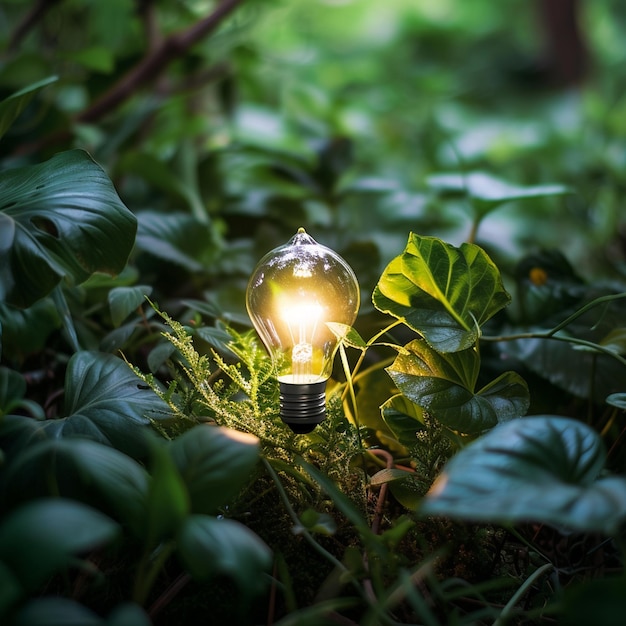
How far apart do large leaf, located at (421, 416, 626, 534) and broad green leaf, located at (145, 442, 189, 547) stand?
166mm

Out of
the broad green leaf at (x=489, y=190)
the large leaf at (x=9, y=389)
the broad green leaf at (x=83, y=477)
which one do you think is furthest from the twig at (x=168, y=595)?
the broad green leaf at (x=489, y=190)

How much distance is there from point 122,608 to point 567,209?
162 centimetres

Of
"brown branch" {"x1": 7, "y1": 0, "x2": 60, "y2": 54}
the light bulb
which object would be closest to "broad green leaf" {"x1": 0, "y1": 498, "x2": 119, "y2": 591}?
the light bulb

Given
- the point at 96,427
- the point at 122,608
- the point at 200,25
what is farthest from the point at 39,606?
the point at 200,25

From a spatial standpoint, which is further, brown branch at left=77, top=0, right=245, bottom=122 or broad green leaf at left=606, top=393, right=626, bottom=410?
brown branch at left=77, top=0, right=245, bottom=122

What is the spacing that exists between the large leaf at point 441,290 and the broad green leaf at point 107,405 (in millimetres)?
267

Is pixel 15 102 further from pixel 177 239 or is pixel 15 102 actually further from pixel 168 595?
pixel 168 595

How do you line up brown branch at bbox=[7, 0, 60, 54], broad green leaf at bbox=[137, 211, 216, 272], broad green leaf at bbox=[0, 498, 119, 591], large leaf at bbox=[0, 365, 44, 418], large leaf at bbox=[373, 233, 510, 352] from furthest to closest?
brown branch at bbox=[7, 0, 60, 54]
broad green leaf at bbox=[137, 211, 216, 272]
large leaf at bbox=[373, 233, 510, 352]
large leaf at bbox=[0, 365, 44, 418]
broad green leaf at bbox=[0, 498, 119, 591]

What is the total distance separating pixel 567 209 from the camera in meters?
1.71

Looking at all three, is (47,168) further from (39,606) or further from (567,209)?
(567,209)

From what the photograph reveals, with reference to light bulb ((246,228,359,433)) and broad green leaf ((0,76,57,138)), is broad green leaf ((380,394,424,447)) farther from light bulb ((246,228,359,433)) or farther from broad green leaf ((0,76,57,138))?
broad green leaf ((0,76,57,138))

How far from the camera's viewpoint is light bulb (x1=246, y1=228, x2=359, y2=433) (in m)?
0.66

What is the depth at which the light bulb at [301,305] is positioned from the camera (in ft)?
2.17

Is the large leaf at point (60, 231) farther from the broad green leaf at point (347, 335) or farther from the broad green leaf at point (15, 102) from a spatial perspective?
the broad green leaf at point (347, 335)
